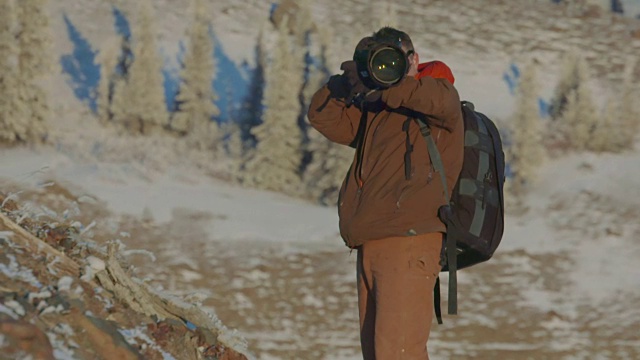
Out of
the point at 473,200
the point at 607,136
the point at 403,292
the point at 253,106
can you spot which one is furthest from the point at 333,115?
the point at 607,136

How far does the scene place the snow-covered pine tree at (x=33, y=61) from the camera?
3862cm

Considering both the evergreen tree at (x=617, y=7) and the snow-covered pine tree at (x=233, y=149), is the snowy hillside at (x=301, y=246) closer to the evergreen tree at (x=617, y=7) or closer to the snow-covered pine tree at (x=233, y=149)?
the snow-covered pine tree at (x=233, y=149)

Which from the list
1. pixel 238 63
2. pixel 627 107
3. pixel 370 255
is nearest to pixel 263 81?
pixel 238 63

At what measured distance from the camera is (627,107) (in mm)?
49031

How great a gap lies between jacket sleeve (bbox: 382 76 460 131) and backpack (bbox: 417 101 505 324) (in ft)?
0.83

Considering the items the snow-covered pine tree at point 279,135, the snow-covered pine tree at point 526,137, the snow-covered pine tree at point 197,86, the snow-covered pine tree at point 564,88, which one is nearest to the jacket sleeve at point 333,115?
the snow-covered pine tree at point 279,135

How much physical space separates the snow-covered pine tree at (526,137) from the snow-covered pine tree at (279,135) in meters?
10.4

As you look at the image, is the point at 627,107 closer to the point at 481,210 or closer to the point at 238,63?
the point at 238,63

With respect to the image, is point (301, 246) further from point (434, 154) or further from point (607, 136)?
point (434, 154)

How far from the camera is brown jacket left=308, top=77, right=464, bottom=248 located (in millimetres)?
4152

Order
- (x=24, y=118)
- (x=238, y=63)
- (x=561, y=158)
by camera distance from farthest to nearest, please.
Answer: (x=238, y=63) < (x=561, y=158) < (x=24, y=118)

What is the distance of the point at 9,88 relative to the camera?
125 ft

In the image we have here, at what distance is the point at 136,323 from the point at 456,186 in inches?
66.0

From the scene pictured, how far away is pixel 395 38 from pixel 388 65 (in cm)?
24
